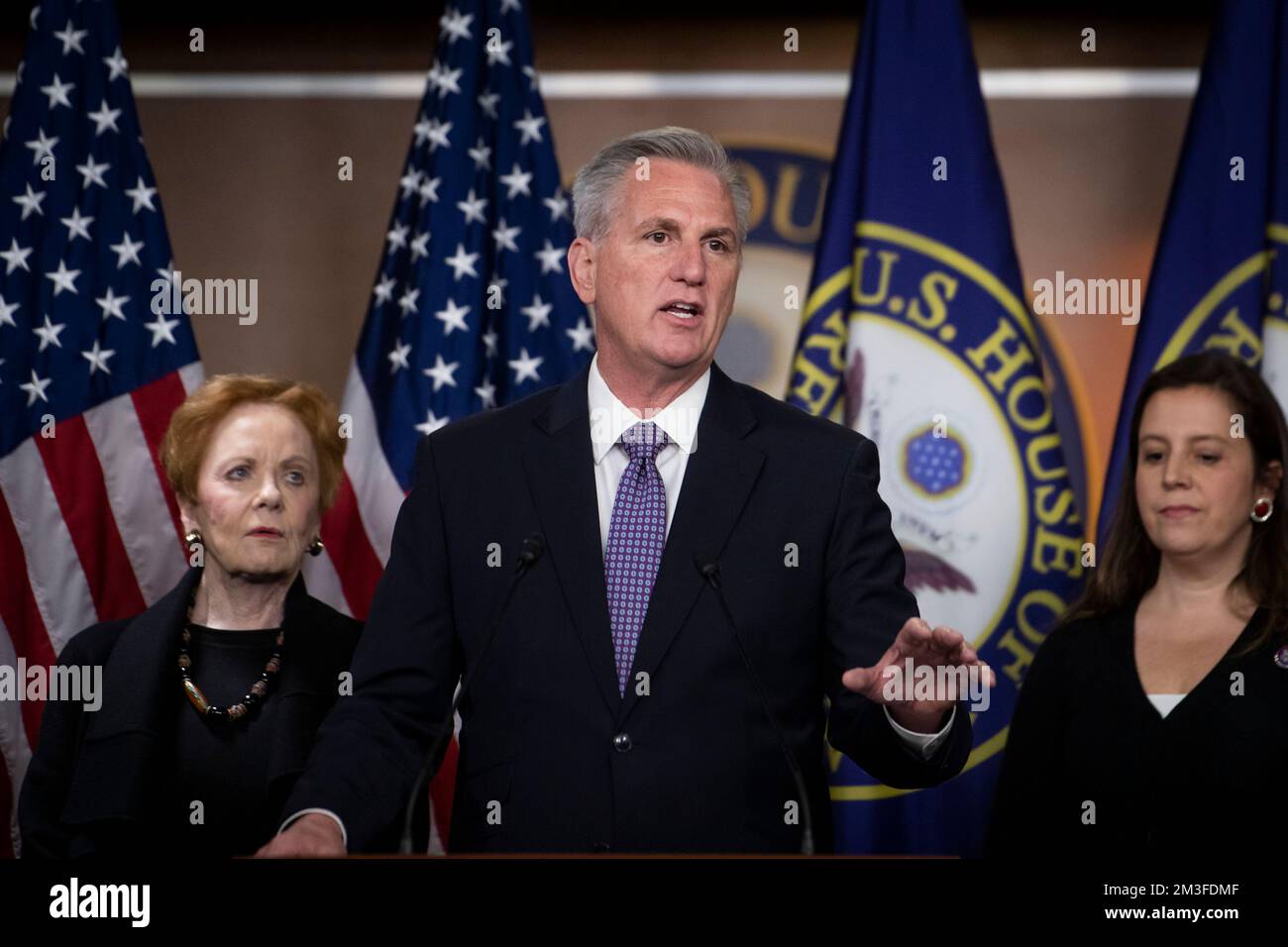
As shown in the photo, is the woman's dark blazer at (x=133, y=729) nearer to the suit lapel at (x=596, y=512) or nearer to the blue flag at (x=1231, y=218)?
the suit lapel at (x=596, y=512)

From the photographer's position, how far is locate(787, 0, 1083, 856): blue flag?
3.55 meters

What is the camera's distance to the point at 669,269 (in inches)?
90.5

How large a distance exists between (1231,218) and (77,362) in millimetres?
2855

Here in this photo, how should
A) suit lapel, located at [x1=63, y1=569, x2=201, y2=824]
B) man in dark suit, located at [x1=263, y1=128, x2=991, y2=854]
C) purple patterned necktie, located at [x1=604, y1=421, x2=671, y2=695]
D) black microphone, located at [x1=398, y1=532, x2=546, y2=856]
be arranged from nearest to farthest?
1. black microphone, located at [x1=398, y1=532, x2=546, y2=856]
2. man in dark suit, located at [x1=263, y1=128, x2=991, y2=854]
3. purple patterned necktie, located at [x1=604, y1=421, x2=671, y2=695]
4. suit lapel, located at [x1=63, y1=569, x2=201, y2=824]

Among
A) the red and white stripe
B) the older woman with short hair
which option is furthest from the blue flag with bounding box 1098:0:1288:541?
the red and white stripe

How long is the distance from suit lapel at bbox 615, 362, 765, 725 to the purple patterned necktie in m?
0.04

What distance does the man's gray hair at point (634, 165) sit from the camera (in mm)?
2332

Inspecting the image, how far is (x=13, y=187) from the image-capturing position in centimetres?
358

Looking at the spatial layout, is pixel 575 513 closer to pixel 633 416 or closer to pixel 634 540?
pixel 634 540

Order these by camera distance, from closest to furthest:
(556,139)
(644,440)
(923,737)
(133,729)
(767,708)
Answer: (767,708) → (923,737) → (644,440) → (133,729) → (556,139)

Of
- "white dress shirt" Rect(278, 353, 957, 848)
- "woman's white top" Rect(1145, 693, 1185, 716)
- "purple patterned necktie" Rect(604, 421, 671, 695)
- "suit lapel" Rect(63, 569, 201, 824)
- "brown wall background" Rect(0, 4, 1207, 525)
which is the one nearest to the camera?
"purple patterned necktie" Rect(604, 421, 671, 695)

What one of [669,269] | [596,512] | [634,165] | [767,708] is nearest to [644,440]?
[596,512]

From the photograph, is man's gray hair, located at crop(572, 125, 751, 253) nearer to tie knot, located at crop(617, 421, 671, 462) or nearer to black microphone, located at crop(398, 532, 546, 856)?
tie knot, located at crop(617, 421, 671, 462)
